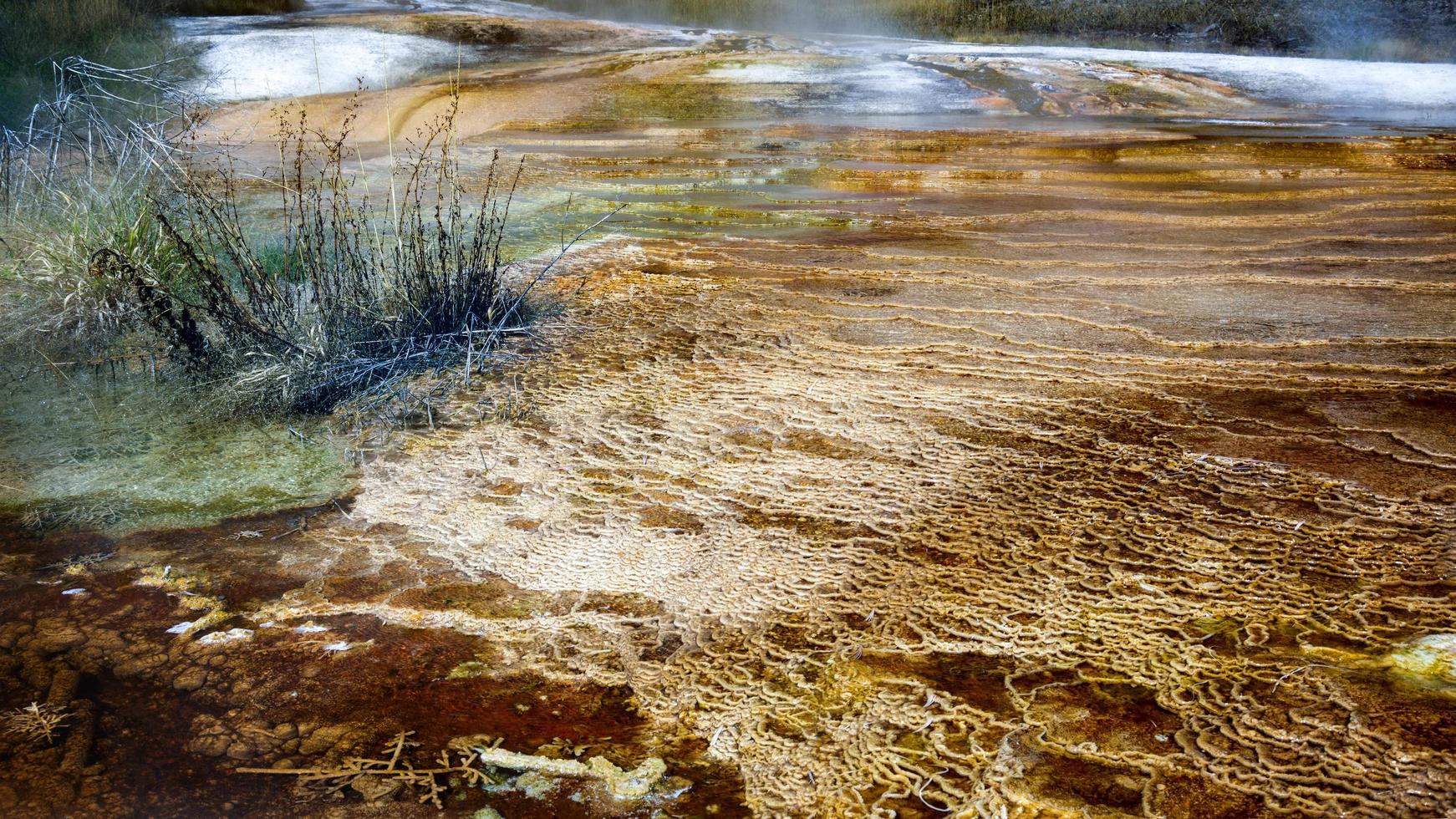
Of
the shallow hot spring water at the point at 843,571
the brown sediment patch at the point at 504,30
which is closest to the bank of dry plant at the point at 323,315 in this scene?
the shallow hot spring water at the point at 843,571

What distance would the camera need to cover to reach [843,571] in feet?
8.36

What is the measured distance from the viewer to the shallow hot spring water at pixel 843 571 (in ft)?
6.31

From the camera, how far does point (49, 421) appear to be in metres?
3.59

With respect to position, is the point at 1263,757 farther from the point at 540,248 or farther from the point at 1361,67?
the point at 1361,67

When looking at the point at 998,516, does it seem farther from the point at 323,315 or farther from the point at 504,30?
the point at 504,30

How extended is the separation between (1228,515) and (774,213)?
3.65m

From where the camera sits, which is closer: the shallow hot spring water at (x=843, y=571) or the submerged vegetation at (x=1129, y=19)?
the shallow hot spring water at (x=843, y=571)

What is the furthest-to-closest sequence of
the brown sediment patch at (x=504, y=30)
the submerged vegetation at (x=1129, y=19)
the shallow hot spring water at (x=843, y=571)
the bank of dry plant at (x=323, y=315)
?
the submerged vegetation at (x=1129, y=19) → the brown sediment patch at (x=504, y=30) → the bank of dry plant at (x=323, y=315) → the shallow hot spring water at (x=843, y=571)

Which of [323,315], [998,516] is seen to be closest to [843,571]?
[998,516]

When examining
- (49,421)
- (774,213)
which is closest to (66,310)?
(49,421)

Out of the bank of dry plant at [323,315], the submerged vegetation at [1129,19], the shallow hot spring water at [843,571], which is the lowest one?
the shallow hot spring water at [843,571]

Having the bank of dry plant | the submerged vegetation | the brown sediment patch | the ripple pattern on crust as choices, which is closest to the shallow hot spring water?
the ripple pattern on crust

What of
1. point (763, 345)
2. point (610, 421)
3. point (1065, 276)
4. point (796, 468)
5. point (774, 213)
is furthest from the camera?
point (774, 213)

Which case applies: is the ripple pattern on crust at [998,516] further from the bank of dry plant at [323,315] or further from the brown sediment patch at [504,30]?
the brown sediment patch at [504,30]
